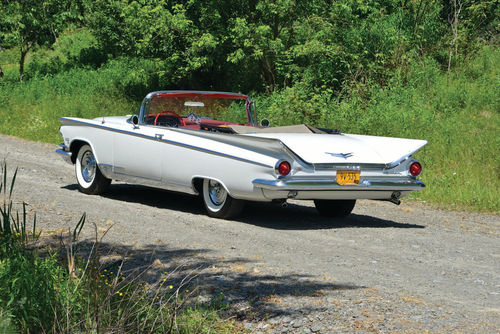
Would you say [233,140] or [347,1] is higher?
[347,1]

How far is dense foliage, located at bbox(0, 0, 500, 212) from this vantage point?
14297 mm

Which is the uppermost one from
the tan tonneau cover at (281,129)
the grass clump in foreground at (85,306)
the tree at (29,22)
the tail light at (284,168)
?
the tree at (29,22)

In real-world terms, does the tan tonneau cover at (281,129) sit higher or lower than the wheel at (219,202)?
higher

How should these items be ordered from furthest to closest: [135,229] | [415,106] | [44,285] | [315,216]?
1. [415,106]
2. [315,216]
3. [135,229]
4. [44,285]

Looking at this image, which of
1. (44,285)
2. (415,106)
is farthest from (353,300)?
(415,106)

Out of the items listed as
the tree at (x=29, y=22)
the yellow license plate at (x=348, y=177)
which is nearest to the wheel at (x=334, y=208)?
the yellow license plate at (x=348, y=177)

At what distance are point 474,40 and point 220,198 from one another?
12.4 m

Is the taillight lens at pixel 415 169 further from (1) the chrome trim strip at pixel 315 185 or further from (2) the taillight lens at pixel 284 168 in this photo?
(2) the taillight lens at pixel 284 168

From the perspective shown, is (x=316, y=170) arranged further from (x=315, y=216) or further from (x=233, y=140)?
(x=315, y=216)

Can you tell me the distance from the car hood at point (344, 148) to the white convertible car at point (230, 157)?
12 mm

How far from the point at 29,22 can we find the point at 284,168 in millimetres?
21390

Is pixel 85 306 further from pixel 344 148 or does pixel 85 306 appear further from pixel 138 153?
pixel 138 153

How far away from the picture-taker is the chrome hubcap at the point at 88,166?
9492 millimetres

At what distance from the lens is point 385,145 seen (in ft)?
26.1
